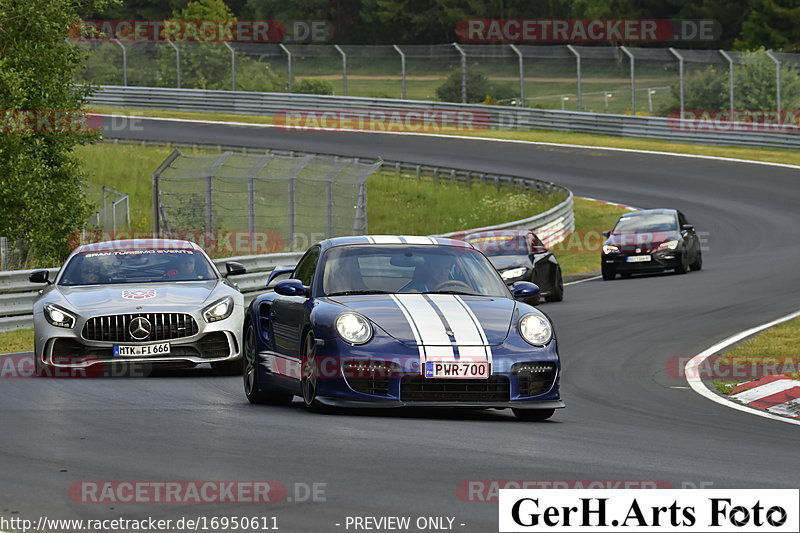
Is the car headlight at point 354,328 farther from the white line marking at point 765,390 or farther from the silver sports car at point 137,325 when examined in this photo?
the white line marking at point 765,390

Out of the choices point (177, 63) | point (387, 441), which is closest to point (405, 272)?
point (387, 441)

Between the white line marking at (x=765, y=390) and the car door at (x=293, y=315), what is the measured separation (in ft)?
13.1

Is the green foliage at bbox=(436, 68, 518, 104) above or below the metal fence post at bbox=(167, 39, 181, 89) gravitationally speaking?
below

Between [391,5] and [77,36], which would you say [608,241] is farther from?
[391,5]

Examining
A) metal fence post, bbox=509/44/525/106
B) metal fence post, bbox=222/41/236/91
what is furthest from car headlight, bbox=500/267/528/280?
metal fence post, bbox=222/41/236/91

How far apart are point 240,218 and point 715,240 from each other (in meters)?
12.0

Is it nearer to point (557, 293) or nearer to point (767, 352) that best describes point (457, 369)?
point (767, 352)

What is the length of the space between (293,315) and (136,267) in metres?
4.52

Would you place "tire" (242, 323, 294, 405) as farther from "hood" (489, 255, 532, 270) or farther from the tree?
the tree

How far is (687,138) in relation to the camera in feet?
163

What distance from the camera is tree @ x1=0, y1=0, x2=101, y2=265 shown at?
2373 centimetres

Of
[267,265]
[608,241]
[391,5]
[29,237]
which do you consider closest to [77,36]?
[29,237]

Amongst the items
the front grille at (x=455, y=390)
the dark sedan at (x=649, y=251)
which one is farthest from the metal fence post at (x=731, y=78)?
the front grille at (x=455, y=390)

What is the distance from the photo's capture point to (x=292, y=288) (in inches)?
420
